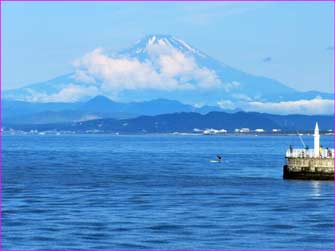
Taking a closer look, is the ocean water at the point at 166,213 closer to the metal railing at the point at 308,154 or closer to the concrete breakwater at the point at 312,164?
the concrete breakwater at the point at 312,164

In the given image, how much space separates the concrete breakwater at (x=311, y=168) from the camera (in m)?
79.4

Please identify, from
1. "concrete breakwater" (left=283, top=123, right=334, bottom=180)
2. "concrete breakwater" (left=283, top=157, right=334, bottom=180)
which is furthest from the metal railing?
"concrete breakwater" (left=283, top=157, right=334, bottom=180)

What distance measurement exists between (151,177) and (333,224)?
41.0m

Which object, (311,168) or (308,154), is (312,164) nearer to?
(311,168)

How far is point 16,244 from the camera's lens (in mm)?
45469

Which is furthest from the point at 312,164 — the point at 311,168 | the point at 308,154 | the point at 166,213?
the point at 166,213

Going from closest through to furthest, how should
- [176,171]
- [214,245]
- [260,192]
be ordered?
[214,245] → [260,192] → [176,171]

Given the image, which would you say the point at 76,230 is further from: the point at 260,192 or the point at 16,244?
the point at 260,192

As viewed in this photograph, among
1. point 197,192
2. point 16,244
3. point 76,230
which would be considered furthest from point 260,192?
point 16,244

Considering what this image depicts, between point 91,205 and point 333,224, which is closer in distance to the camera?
point 333,224

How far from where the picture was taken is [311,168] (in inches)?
3162

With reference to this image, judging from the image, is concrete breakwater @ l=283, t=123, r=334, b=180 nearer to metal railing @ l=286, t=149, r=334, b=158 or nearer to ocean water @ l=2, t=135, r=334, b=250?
metal railing @ l=286, t=149, r=334, b=158

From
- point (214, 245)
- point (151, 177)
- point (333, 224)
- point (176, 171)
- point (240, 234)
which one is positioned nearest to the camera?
point (214, 245)

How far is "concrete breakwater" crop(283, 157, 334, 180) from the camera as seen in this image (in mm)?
79375
